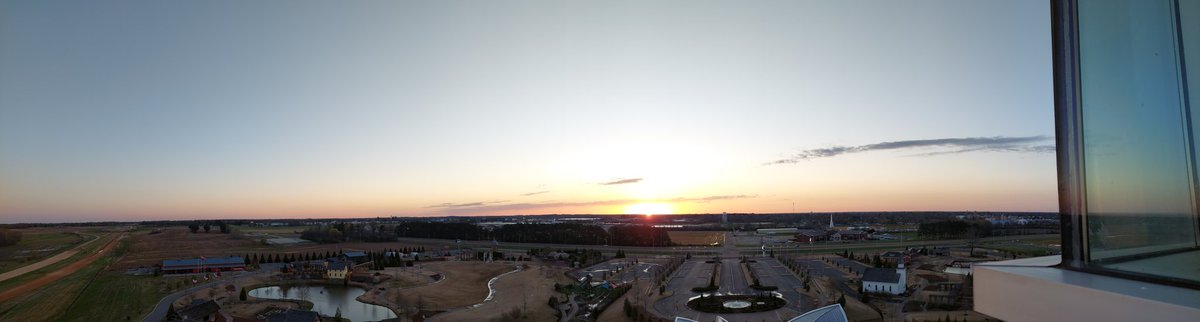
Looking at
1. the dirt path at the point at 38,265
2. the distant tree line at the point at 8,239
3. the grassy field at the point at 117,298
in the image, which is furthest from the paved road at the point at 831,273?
the distant tree line at the point at 8,239

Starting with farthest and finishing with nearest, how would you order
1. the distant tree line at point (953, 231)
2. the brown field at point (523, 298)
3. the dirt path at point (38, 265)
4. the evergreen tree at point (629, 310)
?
the distant tree line at point (953, 231) → the dirt path at point (38, 265) → the brown field at point (523, 298) → the evergreen tree at point (629, 310)

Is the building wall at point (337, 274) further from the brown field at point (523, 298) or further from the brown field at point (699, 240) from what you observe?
the brown field at point (699, 240)

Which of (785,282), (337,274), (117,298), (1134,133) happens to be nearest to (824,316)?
(1134,133)

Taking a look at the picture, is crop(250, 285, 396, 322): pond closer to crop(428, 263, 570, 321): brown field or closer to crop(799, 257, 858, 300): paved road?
crop(428, 263, 570, 321): brown field

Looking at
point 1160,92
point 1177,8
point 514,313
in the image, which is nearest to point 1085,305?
point 1160,92

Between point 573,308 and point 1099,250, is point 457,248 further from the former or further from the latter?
point 1099,250
